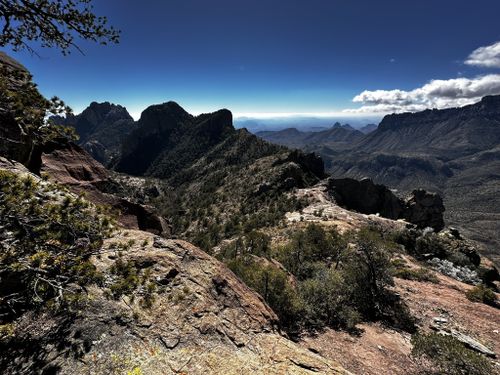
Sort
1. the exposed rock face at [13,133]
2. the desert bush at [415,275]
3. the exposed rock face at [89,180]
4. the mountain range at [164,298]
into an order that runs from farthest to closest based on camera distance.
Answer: the desert bush at [415,275], the exposed rock face at [89,180], the exposed rock face at [13,133], the mountain range at [164,298]

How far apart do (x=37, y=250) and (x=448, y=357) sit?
60.0 feet

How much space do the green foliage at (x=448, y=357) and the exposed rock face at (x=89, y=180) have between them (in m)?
20.3

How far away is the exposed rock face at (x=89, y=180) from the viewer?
855 inches

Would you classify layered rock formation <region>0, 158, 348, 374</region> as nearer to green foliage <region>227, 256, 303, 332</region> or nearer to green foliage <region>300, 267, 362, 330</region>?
green foliage <region>227, 256, 303, 332</region>

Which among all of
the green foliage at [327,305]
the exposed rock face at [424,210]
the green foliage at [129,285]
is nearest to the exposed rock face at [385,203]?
the exposed rock face at [424,210]

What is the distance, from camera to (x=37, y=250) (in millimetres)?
8172

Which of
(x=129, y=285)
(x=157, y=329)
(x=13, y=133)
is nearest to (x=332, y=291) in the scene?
(x=157, y=329)

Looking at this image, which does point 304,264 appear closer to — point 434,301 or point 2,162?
point 434,301

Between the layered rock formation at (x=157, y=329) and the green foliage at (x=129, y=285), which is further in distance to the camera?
the green foliage at (x=129, y=285)

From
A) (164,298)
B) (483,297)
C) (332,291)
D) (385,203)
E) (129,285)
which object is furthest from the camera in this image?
(385,203)

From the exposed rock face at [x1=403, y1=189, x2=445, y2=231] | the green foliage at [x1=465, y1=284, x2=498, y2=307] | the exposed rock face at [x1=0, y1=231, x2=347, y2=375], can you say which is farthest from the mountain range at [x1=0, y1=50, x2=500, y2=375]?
the exposed rock face at [x1=403, y1=189, x2=445, y2=231]

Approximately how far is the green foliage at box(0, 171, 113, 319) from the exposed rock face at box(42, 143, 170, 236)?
487 inches

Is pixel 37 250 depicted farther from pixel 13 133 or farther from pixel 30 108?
pixel 13 133

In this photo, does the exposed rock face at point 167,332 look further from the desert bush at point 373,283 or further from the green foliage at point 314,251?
the green foliage at point 314,251
